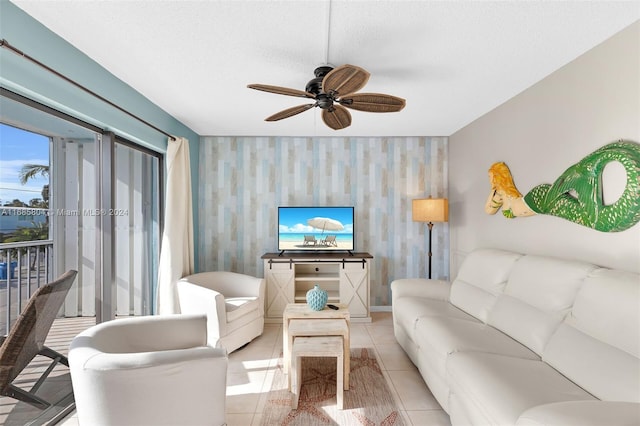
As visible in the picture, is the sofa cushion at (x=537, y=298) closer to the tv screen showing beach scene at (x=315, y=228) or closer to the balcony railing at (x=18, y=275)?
the tv screen showing beach scene at (x=315, y=228)

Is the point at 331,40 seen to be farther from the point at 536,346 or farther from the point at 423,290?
the point at 423,290

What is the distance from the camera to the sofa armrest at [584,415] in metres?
1.02

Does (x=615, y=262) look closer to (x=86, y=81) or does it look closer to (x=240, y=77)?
(x=240, y=77)

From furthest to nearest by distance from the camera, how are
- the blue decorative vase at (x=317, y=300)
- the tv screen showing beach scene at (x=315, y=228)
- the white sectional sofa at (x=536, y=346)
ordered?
the tv screen showing beach scene at (x=315, y=228), the blue decorative vase at (x=317, y=300), the white sectional sofa at (x=536, y=346)

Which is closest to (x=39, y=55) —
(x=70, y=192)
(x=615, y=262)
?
(x=70, y=192)

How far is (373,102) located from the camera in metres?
2.10

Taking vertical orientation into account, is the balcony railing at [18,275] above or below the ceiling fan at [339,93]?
below

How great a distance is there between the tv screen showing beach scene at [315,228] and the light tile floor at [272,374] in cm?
108

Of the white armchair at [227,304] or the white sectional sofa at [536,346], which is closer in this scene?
the white sectional sofa at [536,346]

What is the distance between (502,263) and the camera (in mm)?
2570

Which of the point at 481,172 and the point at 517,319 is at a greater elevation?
the point at 481,172

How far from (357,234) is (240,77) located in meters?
2.58

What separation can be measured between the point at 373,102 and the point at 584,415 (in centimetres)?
191

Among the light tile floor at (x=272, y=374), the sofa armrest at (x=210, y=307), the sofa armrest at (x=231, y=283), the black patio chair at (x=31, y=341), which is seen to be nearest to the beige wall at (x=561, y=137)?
the light tile floor at (x=272, y=374)
